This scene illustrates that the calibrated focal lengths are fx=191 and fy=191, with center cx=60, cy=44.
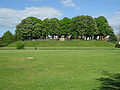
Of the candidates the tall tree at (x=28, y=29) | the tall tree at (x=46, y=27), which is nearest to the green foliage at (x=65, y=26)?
the tall tree at (x=46, y=27)

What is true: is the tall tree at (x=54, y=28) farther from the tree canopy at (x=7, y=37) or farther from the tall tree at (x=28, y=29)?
the tree canopy at (x=7, y=37)

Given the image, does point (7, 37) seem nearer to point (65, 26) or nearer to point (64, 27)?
point (64, 27)

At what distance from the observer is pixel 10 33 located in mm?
110438

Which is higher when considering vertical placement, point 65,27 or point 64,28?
point 65,27

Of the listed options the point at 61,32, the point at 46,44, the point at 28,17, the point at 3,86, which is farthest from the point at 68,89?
the point at 28,17

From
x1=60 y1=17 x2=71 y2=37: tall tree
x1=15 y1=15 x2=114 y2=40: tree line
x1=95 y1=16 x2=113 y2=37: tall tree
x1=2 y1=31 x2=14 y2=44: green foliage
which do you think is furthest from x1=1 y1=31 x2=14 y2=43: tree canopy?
x1=95 y1=16 x2=113 y2=37: tall tree

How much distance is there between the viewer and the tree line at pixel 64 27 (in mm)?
83438

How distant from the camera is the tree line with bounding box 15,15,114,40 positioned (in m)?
83.4

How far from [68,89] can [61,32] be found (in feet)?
269

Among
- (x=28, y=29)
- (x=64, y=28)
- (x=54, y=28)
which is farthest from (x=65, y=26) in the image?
(x=28, y=29)

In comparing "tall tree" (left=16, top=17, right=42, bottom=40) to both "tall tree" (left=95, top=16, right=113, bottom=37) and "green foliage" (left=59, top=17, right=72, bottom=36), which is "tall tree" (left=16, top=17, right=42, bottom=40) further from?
"tall tree" (left=95, top=16, right=113, bottom=37)

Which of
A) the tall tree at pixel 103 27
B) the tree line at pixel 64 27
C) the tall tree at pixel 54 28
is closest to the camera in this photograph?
the tree line at pixel 64 27

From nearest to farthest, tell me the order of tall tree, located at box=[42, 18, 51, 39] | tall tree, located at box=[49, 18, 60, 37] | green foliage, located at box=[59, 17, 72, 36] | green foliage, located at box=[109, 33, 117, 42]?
tall tree, located at box=[49, 18, 60, 37] < tall tree, located at box=[42, 18, 51, 39] < green foliage, located at box=[59, 17, 72, 36] < green foliage, located at box=[109, 33, 117, 42]

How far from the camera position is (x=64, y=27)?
8988 centimetres
